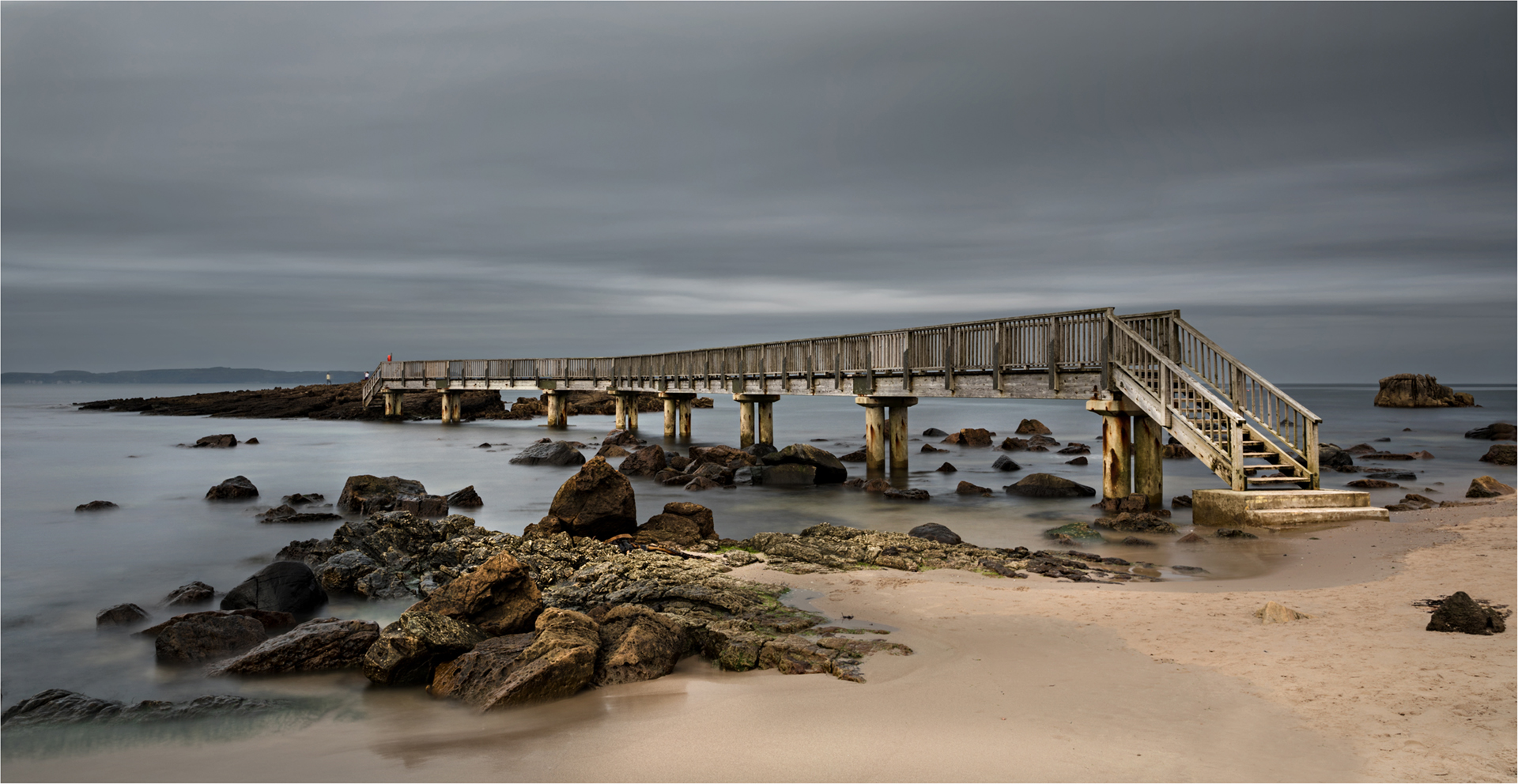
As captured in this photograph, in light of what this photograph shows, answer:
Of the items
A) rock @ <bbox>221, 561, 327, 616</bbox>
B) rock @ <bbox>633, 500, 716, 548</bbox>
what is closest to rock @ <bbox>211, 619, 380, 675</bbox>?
rock @ <bbox>221, 561, 327, 616</bbox>

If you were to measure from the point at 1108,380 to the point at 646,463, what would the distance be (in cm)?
1304

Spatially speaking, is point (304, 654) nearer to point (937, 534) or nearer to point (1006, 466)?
point (937, 534)

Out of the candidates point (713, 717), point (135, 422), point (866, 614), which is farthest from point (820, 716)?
point (135, 422)

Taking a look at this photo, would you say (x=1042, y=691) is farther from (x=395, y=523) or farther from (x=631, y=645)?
(x=395, y=523)

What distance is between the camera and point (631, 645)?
7.29m

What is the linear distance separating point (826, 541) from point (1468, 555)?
8.12m

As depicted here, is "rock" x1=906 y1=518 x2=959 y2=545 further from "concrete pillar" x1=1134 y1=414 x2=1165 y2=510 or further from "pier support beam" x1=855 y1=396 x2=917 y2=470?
"pier support beam" x1=855 y1=396 x2=917 y2=470

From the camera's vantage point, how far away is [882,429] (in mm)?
24391

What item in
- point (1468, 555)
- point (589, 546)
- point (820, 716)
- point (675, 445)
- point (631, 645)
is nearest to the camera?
point (820, 716)

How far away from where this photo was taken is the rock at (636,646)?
7.11 metres

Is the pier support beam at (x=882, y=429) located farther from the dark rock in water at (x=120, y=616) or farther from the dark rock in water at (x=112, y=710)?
the dark rock in water at (x=112, y=710)

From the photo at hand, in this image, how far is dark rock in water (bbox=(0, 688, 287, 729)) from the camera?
7.11 m

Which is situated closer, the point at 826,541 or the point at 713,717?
the point at 713,717

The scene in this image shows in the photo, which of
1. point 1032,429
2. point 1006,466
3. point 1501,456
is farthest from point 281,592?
point 1032,429
